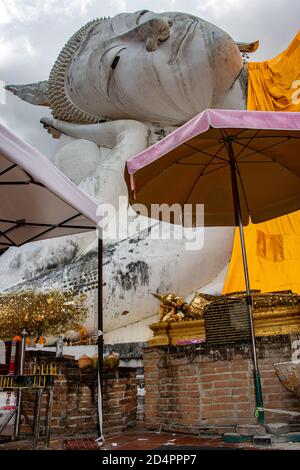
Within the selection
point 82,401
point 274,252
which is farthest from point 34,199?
point 274,252

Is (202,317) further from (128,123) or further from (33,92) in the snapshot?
(33,92)

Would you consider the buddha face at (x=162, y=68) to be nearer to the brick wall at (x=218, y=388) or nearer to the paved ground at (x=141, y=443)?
the brick wall at (x=218, y=388)

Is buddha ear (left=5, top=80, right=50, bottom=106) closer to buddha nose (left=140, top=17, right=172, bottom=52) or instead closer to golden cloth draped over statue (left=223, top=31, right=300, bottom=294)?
buddha nose (left=140, top=17, right=172, bottom=52)

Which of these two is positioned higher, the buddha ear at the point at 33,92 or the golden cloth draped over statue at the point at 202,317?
the buddha ear at the point at 33,92

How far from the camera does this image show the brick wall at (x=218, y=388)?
130 inches

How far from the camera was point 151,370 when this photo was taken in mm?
4078

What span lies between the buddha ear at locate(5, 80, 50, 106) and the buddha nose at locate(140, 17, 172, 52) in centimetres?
319

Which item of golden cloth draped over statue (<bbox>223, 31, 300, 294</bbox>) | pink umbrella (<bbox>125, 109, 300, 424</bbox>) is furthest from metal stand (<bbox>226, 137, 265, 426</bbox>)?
golden cloth draped over statue (<bbox>223, 31, 300, 294</bbox>)

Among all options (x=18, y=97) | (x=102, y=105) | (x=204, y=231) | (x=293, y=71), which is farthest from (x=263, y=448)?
(x=18, y=97)

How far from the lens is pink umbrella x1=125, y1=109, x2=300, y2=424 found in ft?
8.91

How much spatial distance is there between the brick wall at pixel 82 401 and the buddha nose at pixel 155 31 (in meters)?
5.86

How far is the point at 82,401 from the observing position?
3.78 metres

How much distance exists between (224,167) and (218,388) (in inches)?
71.3

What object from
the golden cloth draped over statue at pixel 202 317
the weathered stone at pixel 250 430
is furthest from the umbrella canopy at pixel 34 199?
the weathered stone at pixel 250 430
